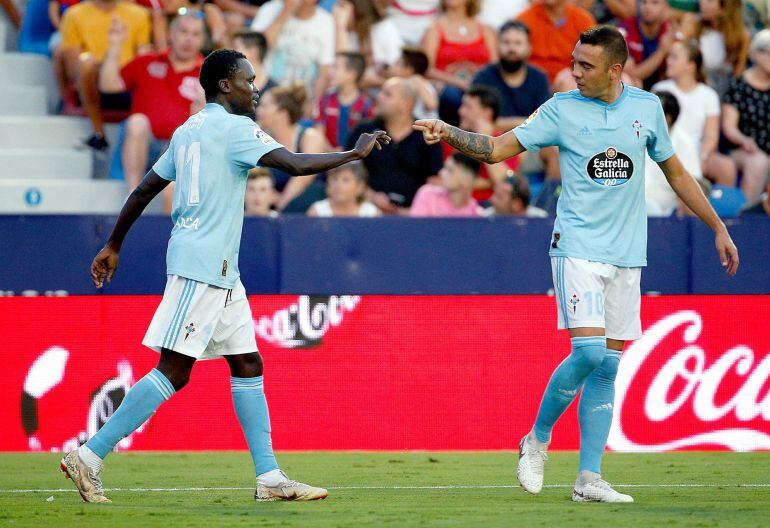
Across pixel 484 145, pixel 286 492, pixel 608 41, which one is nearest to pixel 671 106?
pixel 608 41

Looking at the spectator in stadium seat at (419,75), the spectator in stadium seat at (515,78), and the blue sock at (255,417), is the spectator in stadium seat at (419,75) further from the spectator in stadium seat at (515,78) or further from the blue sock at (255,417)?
the blue sock at (255,417)

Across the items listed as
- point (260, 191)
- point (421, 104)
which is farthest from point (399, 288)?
point (421, 104)

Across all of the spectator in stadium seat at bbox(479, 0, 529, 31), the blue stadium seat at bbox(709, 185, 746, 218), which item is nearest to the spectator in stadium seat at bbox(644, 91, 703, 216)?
the blue stadium seat at bbox(709, 185, 746, 218)

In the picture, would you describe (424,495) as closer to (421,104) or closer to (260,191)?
(260,191)

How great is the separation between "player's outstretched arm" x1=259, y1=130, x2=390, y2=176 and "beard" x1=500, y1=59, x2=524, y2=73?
6413 mm

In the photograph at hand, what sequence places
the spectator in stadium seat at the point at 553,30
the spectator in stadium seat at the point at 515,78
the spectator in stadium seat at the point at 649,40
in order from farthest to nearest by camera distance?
the spectator in stadium seat at the point at 649,40 < the spectator in stadium seat at the point at 553,30 < the spectator in stadium seat at the point at 515,78

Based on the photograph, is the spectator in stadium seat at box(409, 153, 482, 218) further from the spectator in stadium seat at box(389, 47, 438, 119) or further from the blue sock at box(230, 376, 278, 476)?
the blue sock at box(230, 376, 278, 476)

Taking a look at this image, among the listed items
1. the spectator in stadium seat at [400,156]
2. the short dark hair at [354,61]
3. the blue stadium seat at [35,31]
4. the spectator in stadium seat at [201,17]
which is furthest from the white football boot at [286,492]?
the blue stadium seat at [35,31]

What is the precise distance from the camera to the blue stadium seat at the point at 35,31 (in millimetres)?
14039

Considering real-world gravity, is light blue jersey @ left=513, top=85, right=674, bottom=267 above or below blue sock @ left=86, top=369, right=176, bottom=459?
above

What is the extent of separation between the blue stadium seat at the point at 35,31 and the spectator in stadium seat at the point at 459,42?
3790mm

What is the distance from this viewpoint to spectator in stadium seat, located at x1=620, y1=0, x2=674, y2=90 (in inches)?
549

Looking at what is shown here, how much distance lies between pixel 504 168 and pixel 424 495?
17.3 ft

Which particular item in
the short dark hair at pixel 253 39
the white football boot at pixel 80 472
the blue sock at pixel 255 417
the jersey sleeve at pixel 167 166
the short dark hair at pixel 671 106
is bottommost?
the white football boot at pixel 80 472
